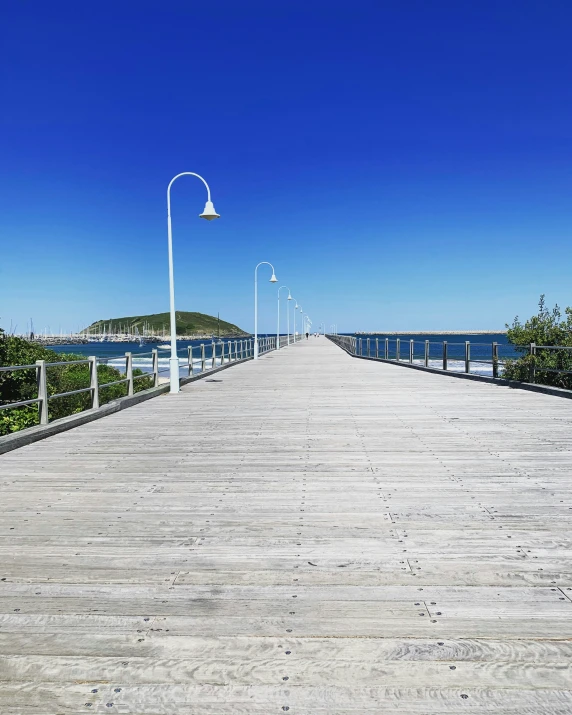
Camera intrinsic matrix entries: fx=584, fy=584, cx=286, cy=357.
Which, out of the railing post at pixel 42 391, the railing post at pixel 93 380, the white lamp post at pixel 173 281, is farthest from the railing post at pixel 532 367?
the railing post at pixel 42 391

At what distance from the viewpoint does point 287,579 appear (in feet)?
10.6

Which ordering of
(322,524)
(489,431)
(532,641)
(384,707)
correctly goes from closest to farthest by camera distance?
(384,707) < (532,641) < (322,524) < (489,431)

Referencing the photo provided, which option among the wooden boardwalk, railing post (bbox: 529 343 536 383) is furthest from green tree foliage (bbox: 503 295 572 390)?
the wooden boardwalk

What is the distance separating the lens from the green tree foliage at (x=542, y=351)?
528 inches

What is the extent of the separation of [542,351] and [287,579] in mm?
12457

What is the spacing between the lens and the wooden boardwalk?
228cm

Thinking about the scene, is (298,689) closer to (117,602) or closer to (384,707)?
(384,707)

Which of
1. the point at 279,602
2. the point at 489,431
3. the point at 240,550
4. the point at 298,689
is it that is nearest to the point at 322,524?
the point at 240,550

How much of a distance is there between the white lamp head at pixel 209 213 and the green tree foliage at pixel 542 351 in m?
8.11

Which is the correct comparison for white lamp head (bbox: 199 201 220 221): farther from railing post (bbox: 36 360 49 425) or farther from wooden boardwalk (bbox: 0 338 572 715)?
wooden boardwalk (bbox: 0 338 572 715)

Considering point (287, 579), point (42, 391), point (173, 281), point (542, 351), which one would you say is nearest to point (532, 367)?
point (542, 351)

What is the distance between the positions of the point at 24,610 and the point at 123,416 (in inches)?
281

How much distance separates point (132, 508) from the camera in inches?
180

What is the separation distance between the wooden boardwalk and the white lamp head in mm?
9763
